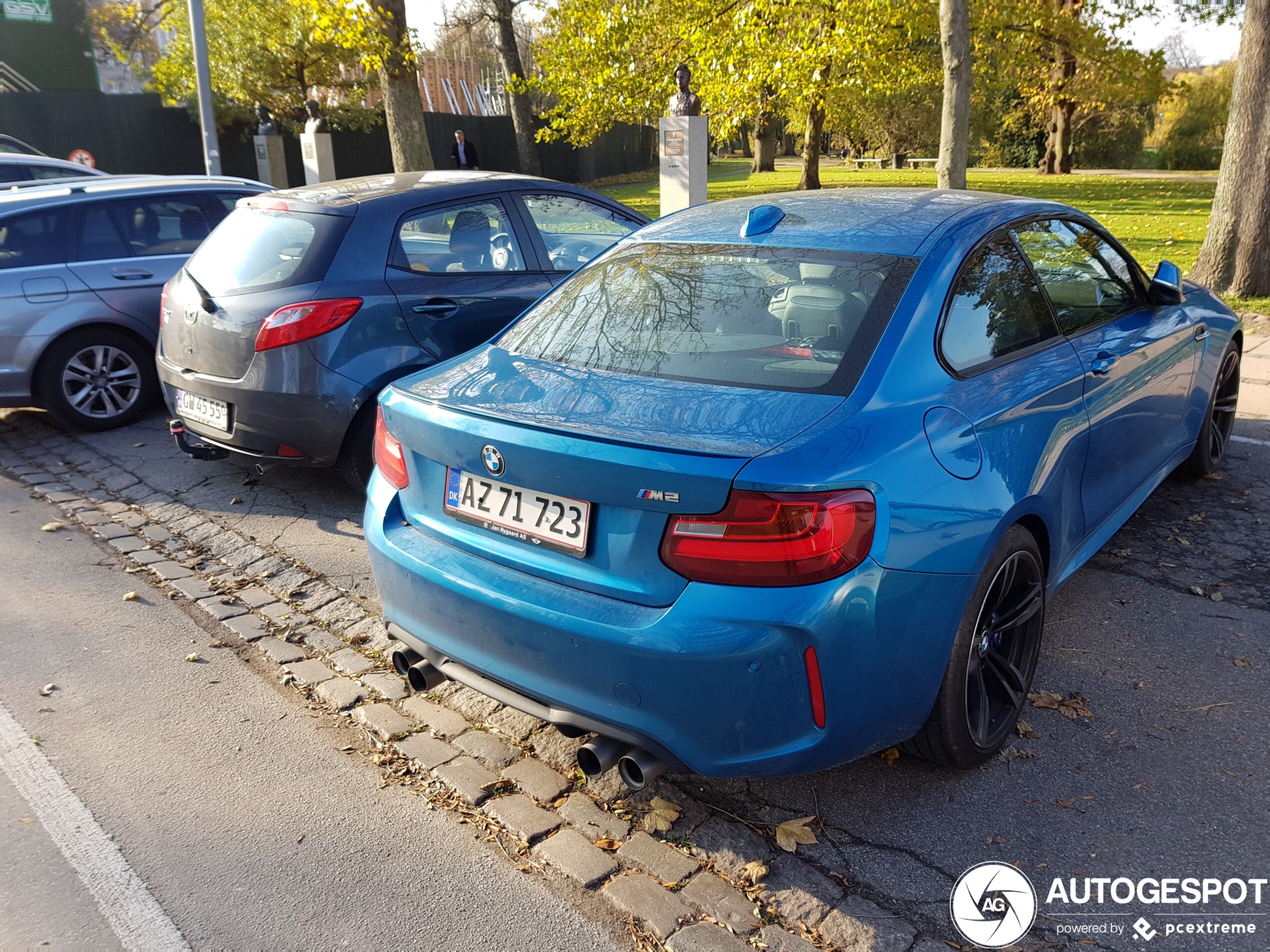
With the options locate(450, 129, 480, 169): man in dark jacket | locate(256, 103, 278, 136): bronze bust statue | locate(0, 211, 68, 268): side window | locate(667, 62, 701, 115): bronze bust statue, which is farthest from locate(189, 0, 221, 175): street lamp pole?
locate(450, 129, 480, 169): man in dark jacket

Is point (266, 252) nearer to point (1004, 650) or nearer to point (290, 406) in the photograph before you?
point (290, 406)

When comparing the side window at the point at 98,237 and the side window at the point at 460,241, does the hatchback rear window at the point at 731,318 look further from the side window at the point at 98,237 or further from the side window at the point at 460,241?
the side window at the point at 98,237

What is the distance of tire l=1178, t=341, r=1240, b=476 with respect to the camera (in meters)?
5.42

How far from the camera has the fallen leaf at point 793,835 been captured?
2879 mm

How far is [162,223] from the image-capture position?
7.64 meters

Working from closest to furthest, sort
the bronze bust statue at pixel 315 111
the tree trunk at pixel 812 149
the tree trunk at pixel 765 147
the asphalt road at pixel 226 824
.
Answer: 1. the asphalt road at pixel 226 824
2. the bronze bust statue at pixel 315 111
3. the tree trunk at pixel 812 149
4. the tree trunk at pixel 765 147

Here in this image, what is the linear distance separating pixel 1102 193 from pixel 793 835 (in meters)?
26.6

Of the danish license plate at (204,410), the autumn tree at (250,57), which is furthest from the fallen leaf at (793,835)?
the autumn tree at (250,57)

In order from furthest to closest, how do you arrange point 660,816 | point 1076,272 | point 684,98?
point 684,98 < point 1076,272 < point 660,816

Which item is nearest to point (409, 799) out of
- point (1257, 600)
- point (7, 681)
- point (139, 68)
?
point (7, 681)

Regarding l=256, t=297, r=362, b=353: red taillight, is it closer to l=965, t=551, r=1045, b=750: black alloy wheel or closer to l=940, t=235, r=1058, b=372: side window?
l=940, t=235, r=1058, b=372: side window

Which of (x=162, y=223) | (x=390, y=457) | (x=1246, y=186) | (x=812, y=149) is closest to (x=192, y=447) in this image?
(x=162, y=223)

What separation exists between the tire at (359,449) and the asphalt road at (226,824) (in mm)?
1309

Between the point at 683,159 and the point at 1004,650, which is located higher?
the point at 683,159
